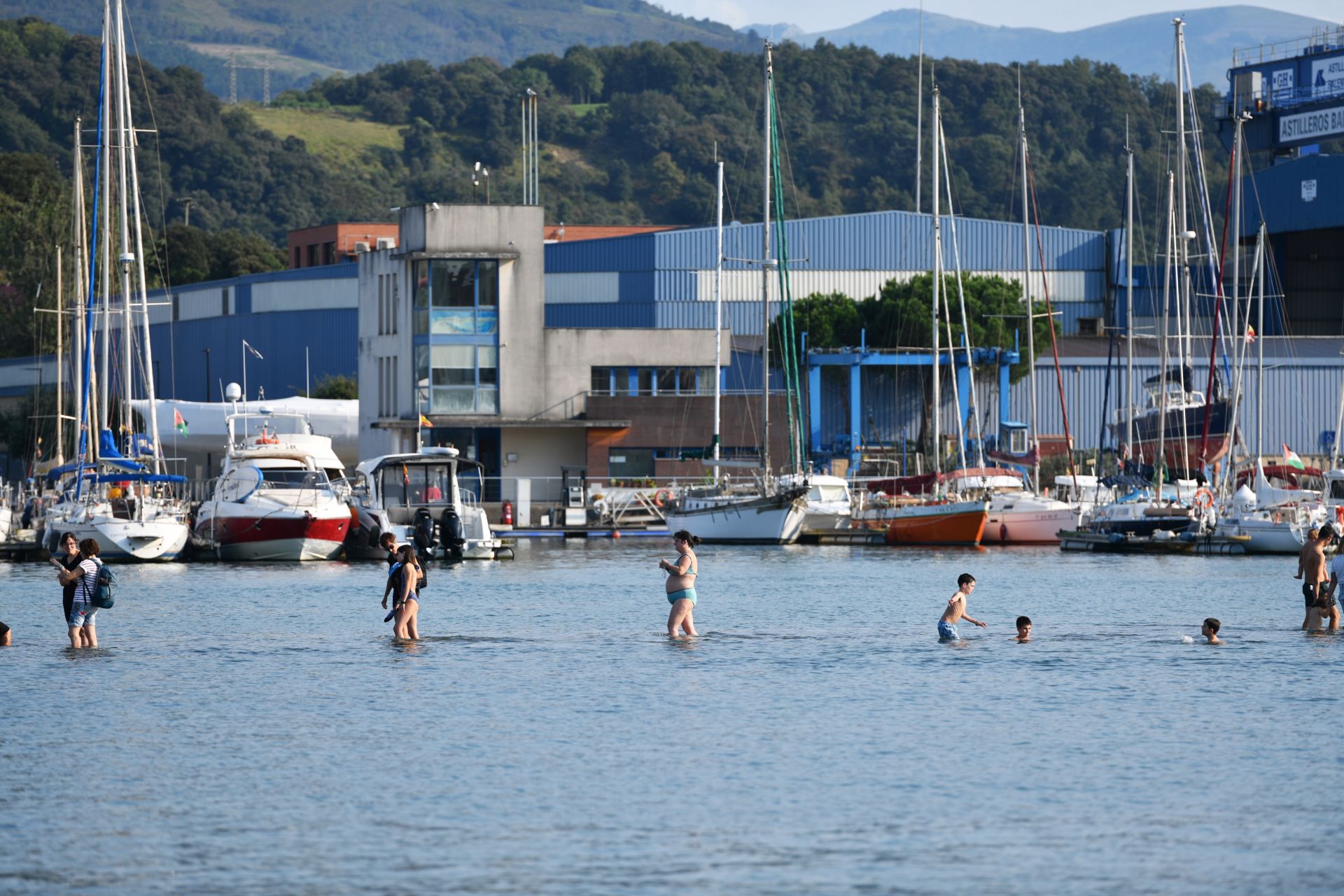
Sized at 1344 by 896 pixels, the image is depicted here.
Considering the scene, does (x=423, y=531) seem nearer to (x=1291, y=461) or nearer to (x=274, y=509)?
(x=274, y=509)

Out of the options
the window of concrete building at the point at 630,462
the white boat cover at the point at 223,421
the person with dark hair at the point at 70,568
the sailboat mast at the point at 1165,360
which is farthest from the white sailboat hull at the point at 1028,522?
the person with dark hair at the point at 70,568

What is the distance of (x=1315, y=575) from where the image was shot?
34.0 meters

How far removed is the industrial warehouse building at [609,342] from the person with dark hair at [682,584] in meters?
39.0

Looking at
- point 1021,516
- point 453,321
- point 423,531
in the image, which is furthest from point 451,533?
point 453,321

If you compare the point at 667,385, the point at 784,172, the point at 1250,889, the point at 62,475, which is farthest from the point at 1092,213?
the point at 1250,889

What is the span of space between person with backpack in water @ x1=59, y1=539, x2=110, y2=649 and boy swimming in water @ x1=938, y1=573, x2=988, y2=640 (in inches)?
513

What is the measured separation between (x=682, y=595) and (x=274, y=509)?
2655 cm

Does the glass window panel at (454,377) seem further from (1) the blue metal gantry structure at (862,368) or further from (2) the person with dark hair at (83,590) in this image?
(2) the person with dark hair at (83,590)

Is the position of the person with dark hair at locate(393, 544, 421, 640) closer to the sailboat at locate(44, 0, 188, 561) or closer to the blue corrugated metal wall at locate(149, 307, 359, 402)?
the sailboat at locate(44, 0, 188, 561)

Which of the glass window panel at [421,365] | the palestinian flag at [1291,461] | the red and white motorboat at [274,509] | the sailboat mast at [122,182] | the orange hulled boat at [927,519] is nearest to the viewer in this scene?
the red and white motorboat at [274,509]

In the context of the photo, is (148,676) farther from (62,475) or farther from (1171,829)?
(62,475)

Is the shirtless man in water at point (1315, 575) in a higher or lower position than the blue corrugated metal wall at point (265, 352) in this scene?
lower

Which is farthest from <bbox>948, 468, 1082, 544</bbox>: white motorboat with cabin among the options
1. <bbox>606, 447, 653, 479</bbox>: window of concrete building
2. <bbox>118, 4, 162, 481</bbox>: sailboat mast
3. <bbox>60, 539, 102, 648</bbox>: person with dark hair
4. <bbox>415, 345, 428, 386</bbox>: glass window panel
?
<bbox>60, 539, 102, 648</bbox>: person with dark hair

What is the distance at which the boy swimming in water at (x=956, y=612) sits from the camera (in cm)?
3162
